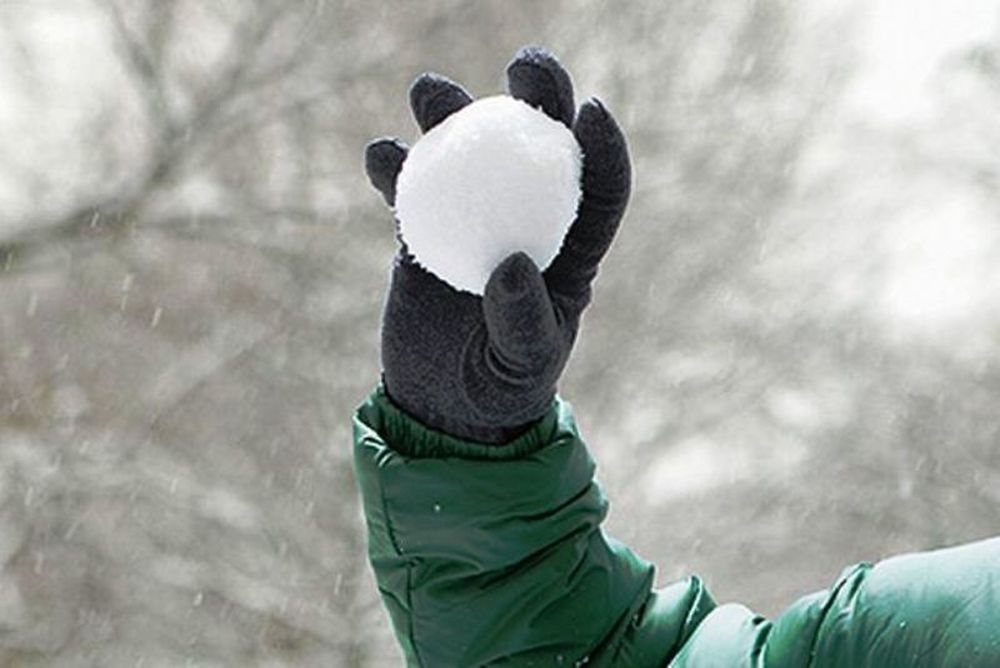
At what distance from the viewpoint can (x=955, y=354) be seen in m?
3.34

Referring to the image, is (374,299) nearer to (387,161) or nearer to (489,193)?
(387,161)

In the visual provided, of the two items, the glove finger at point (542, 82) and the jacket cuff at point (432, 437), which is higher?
the glove finger at point (542, 82)

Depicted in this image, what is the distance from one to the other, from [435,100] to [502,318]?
15 centimetres

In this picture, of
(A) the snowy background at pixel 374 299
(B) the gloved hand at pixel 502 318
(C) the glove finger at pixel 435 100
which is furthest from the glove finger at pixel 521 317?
(A) the snowy background at pixel 374 299

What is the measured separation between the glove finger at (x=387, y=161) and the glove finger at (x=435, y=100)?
0.07ft

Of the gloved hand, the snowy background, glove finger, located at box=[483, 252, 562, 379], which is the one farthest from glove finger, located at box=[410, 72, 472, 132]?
the snowy background

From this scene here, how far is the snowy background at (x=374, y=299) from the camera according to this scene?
9.75 ft

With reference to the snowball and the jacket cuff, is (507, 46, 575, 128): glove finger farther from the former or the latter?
the jacket cuff

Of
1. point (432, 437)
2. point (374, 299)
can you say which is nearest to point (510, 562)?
point (432, 437)

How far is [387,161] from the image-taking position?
0.79 meters

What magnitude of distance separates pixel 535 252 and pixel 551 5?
9.12ft

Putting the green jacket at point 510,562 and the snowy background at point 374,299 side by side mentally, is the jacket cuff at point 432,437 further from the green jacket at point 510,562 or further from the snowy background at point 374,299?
the snowy background at point 374,299

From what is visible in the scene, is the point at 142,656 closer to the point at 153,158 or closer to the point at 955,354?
the point at 153,158

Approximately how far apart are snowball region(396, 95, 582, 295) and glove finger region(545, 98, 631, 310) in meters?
0.01
